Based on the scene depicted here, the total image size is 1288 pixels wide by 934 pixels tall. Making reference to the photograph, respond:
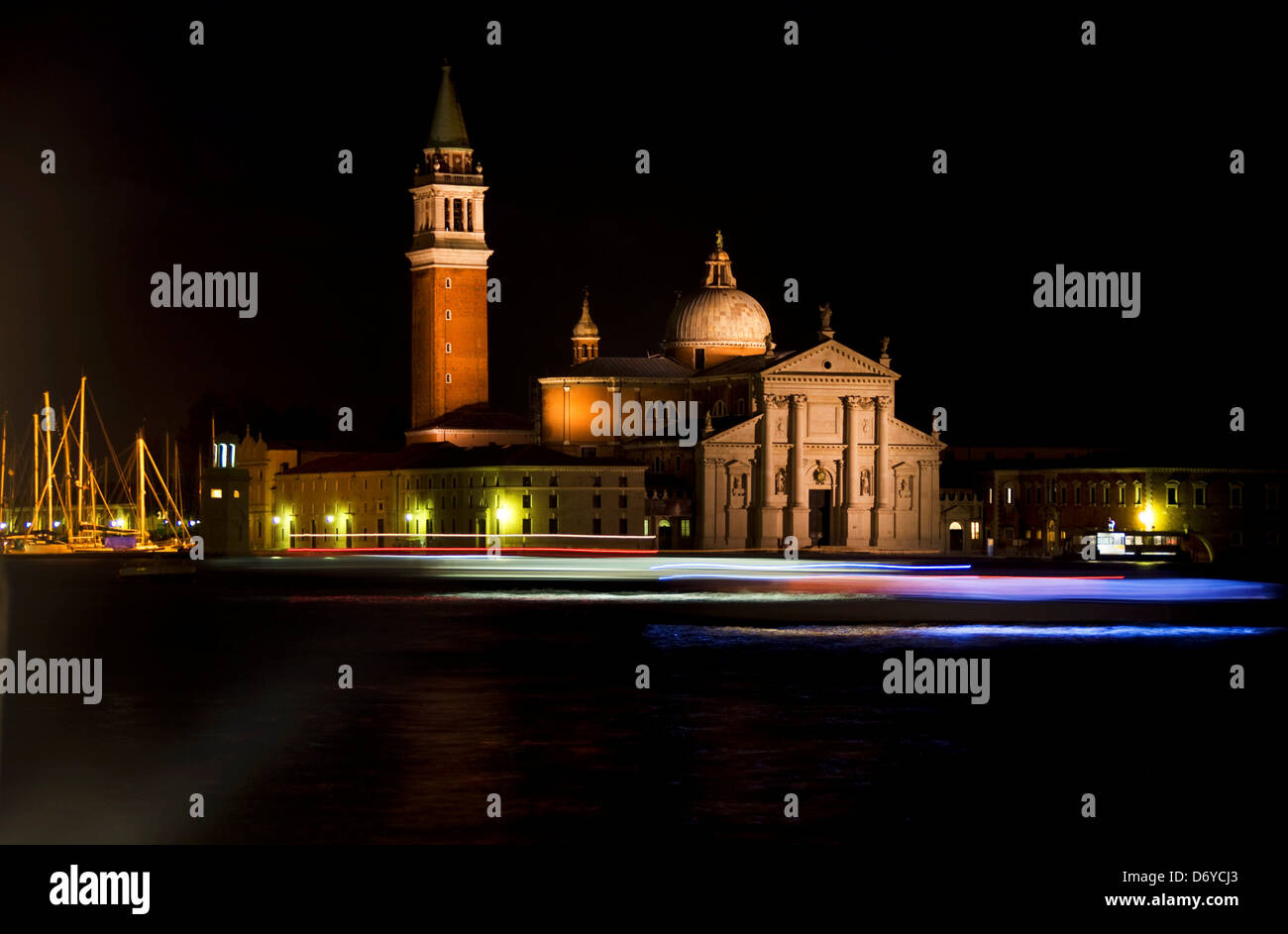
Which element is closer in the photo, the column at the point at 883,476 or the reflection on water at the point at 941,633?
the reflection on water at the point at 941,633

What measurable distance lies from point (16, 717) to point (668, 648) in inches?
611

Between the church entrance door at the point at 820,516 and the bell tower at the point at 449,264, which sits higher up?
the bell tower at the point at 449,264

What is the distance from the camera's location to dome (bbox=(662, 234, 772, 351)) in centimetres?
13000

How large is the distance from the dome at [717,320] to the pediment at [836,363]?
12708 mm

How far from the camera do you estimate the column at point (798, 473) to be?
381 ft

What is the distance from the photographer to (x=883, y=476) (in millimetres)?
117688

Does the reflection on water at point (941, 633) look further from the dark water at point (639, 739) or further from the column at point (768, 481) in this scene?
the column at point (768, 481)

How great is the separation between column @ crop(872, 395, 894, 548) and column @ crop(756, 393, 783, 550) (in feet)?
17.5

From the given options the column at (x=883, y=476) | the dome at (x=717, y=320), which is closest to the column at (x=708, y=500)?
the column at (x=883, y=476)

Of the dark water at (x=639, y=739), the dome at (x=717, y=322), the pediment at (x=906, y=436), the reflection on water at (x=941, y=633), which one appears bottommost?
the dark water at (x=639, y=739)

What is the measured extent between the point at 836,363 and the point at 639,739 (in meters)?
90.0

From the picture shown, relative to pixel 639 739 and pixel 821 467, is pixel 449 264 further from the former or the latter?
pixel 639 739

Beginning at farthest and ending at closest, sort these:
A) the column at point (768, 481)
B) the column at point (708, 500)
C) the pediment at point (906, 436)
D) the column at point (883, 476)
Result: the pediment at point (906, 436) → the column at point (883, 476) → the column at point (768, 481) → the column at point (708, 500)

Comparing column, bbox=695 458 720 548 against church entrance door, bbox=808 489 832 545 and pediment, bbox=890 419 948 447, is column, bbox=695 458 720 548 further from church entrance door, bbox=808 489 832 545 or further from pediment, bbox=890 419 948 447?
pediment, bbox=890 419 948 447
